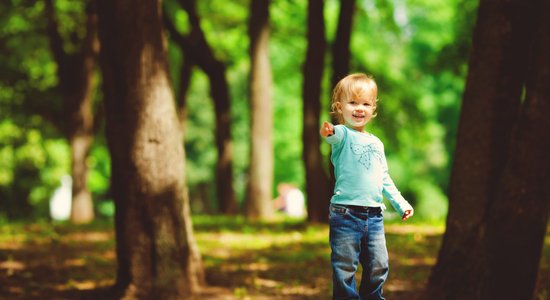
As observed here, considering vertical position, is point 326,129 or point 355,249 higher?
point 326,129

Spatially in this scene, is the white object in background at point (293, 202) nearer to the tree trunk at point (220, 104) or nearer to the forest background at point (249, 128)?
the forest background at point (249, 128)

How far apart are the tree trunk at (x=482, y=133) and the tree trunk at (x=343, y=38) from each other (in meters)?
6.92

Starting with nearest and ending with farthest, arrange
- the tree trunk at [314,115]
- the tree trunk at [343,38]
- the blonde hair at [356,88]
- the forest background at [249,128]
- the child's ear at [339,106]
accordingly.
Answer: the blonde hair at [356,88]
the child's ear at [339,106]
the forest background at [249,128]
the tree trunk at [343,38]
the tree trunk at [314,115]

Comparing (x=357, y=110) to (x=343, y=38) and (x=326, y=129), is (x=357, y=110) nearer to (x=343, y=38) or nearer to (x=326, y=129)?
(x=326, y=129)

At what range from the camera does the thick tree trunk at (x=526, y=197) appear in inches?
218

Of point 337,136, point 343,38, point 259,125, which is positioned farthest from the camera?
point 259,125

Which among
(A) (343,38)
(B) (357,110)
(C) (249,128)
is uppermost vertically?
(A) (343,38)

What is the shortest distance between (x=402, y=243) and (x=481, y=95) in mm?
5156

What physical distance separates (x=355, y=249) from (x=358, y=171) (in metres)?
0.50

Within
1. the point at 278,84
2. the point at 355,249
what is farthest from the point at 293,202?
the point at 355,249

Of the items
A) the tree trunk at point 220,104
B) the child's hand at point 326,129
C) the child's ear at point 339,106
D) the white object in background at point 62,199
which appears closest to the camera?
the child's hand at point 326,129

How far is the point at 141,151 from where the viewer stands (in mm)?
7066

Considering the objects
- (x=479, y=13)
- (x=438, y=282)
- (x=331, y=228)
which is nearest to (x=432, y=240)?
(x=438, y=282)

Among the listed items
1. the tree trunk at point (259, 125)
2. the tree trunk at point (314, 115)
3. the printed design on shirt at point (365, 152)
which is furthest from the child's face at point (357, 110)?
the tree trunk at point (259, 125)
